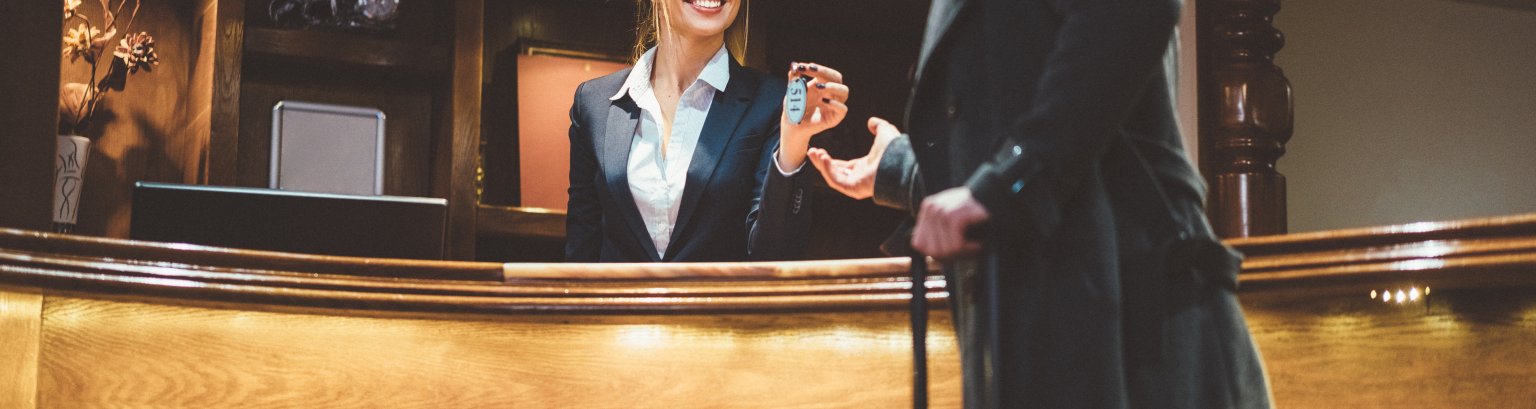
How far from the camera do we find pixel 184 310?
1547 millimetres

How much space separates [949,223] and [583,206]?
4.94 ft

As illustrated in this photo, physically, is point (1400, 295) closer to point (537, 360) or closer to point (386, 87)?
point (537, 360)

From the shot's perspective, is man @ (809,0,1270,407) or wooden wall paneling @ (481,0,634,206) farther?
wooden wall paneling @ (481,0,634,206)

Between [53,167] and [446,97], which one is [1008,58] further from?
[446,97]

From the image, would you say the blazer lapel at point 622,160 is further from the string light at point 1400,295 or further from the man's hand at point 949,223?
the man's hand at point 949,223

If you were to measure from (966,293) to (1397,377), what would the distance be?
702mm

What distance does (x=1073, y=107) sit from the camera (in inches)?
34.9

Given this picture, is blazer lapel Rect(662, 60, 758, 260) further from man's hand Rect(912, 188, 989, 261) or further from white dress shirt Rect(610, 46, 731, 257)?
man's hand Rect(912, 188, 989, 261)

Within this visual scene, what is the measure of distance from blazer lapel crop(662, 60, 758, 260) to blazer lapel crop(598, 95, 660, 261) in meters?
0.06

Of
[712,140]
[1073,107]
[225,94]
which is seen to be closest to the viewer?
[1073,107]

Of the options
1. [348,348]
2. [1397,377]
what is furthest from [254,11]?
[1397,377]

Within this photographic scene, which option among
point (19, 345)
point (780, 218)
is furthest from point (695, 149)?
point (19, 345)

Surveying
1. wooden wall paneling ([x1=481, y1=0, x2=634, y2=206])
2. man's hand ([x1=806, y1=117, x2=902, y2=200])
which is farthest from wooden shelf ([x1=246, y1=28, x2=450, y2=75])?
man's hand ([x1=806, y1=117, x2=902, y2=200])

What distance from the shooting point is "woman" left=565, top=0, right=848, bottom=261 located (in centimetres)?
223
